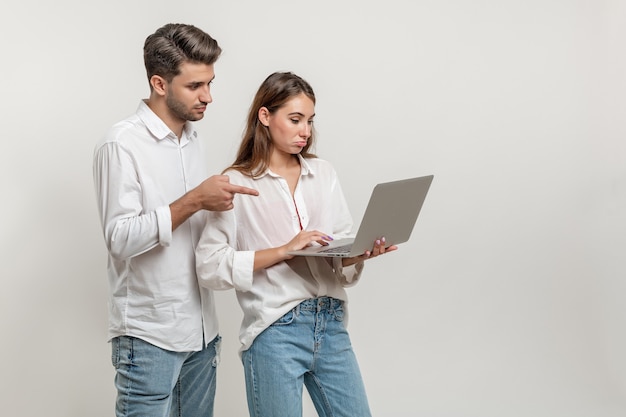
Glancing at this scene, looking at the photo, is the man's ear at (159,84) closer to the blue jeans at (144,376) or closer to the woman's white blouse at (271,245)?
the woman's white blouse at (271,245)

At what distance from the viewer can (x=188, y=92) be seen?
243 cm

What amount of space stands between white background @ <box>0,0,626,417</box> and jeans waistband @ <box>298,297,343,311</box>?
1.50m

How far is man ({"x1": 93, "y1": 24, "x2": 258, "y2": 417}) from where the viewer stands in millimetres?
2336

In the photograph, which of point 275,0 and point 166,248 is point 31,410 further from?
point 275,0

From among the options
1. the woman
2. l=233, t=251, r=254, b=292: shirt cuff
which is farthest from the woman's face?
l=233, t=251, r=254, b=292: shirt cuff

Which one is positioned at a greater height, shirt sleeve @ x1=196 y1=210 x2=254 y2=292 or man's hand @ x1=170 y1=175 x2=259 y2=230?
man's hand @ x1=170 y1=175 x2=259 y2=230

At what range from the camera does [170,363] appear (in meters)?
2.44

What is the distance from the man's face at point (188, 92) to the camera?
242 cm

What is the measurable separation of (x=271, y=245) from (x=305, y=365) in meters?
0.36

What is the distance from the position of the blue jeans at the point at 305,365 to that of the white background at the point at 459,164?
1438 mm

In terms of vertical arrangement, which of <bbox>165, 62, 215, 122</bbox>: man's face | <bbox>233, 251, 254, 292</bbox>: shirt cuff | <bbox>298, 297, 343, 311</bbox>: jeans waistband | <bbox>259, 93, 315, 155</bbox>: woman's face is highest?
<bbox>165, 62, 215, 122</bbox>: man's face

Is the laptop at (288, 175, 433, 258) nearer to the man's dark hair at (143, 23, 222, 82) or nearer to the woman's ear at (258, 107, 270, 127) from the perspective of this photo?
the woman's ear at (258, 107, 270, 127)

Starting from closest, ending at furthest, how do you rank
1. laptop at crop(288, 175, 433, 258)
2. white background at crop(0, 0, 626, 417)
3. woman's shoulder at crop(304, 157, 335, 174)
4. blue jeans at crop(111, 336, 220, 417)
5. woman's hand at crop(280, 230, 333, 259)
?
1. laptop at crop(288, 175, 433, 258)
2. woman's hand at crop(280, 230, 333, 259)
3. blue jeans at crop(111, 336, 220, 417)
4. woman's shoulder at crop(304, 157, 335, 174)
5. white background at crop(0, 0, 626, 417)

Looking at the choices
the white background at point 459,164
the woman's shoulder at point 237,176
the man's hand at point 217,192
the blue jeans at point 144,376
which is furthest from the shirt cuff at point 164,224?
the white background at point 459,164
